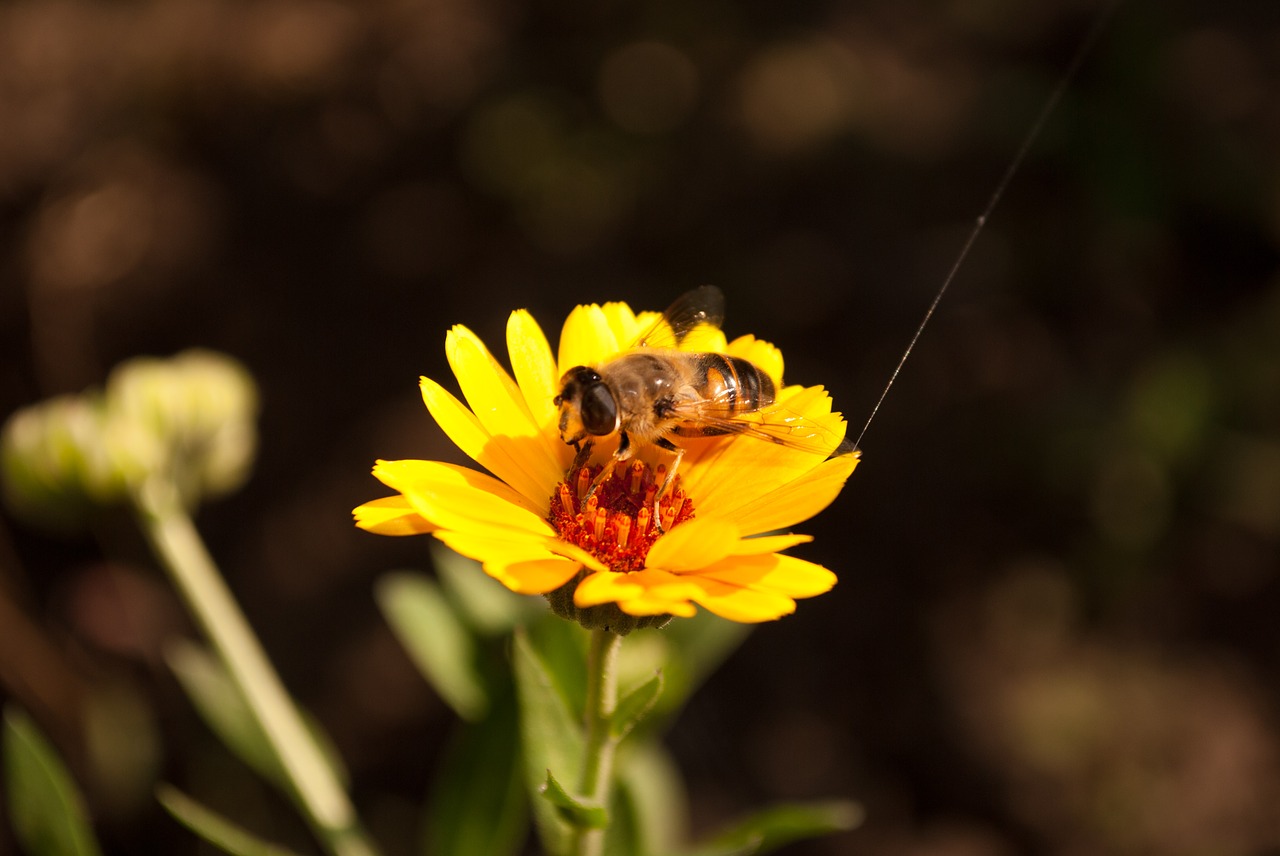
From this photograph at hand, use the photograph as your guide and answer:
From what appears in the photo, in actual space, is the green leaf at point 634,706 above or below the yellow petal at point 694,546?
below

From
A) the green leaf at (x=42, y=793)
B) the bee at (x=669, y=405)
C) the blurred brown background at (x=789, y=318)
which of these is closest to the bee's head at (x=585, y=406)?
the bee at (x=669, y=405)

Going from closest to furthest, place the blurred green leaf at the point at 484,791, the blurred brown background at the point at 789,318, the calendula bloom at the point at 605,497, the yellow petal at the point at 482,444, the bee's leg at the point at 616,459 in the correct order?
the calendula bloom at the point at 605,497
the yellow petal at the point at 482,444
the bee's leg at the point at 616,459
the blurred green leaf at the point at 484,791
the blurred brown background at the point at 789,318

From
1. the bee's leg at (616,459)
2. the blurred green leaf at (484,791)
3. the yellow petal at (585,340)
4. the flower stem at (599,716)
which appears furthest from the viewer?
the blurred green leaf at (484,791)

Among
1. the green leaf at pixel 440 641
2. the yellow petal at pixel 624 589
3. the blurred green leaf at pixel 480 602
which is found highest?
the yellow petal at pixel 624 589

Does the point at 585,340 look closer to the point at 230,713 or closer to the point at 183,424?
the point at 183,424

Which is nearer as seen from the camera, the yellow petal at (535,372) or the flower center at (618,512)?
the flower center at (618,512)

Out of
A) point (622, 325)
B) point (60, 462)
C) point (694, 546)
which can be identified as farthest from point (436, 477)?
point (60, 462)

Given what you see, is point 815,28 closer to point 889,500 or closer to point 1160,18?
point 1160,18

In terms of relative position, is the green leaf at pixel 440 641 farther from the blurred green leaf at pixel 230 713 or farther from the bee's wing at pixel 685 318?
the bee's wing at pixel 685 318
